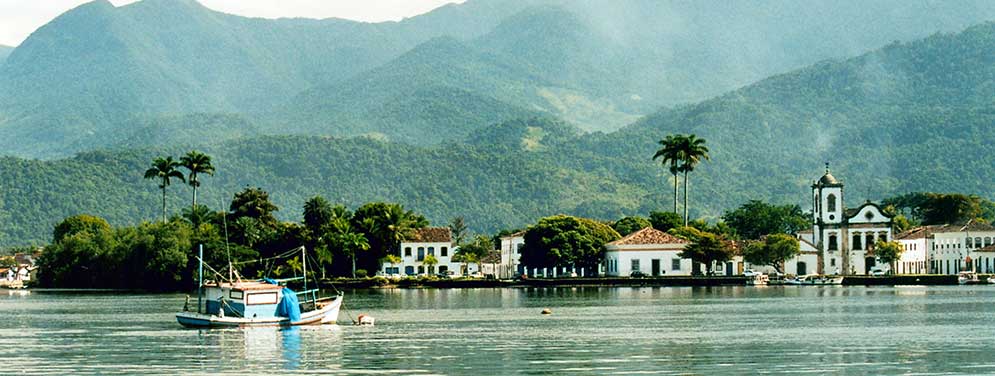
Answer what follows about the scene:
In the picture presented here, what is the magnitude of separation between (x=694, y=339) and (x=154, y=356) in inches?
799

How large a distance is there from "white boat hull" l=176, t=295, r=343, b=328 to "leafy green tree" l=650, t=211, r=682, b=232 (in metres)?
102

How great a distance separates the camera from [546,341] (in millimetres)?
59531

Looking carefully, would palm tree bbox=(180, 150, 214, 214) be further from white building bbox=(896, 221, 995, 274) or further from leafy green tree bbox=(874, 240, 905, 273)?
white building bbox=(896, 221, 995, 274)

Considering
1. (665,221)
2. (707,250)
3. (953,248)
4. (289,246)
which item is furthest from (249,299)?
(953,248)

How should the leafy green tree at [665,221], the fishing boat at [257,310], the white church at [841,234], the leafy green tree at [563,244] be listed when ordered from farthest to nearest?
the leafy green tree at [665,221] → the white church at [841,234] → the leafy green tree at [563,244] → the fishing boat at [257,310]

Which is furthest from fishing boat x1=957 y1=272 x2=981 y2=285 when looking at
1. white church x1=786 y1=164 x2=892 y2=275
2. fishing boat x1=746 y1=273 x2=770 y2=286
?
fishing boat x1=746 y1=273 x2=770 y2=286

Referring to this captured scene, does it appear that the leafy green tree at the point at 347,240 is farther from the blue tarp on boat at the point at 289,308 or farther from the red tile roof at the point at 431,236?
the blue tarp on boat at the point at 289,308

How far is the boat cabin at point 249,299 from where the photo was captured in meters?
69.3

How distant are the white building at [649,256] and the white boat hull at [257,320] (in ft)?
260

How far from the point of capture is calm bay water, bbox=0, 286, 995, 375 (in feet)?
157

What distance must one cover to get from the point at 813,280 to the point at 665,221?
2862cm

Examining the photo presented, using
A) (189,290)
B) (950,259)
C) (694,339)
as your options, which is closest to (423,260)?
(189,290)

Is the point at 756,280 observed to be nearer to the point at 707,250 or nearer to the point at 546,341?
the point at 707,250

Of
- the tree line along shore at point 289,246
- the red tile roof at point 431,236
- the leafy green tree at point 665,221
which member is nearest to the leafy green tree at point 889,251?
the tree line along shore at point 289,246
